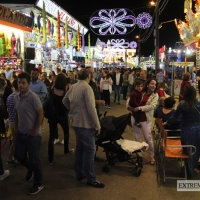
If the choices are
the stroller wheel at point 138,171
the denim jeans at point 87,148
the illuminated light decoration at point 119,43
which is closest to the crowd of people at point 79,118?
the denim jeans at point 87,148

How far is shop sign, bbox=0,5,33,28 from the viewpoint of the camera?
10.8 meters

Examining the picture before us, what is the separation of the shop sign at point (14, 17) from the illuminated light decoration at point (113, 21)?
1152 centimetres

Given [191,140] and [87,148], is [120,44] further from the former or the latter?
[87,148]

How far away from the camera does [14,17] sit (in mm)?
11750

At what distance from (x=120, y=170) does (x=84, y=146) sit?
122cm

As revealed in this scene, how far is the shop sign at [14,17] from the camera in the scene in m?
10.8

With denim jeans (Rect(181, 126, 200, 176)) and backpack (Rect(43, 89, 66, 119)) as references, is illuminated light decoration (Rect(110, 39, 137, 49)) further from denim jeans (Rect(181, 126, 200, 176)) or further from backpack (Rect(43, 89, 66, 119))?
denim jeans (Rect(181, 126, 200, 176))

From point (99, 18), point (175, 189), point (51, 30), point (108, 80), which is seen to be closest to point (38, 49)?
point (51, 30)

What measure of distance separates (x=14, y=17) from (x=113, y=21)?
13.8 m

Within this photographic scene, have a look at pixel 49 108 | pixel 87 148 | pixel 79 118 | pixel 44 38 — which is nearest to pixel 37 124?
pixel 79 118

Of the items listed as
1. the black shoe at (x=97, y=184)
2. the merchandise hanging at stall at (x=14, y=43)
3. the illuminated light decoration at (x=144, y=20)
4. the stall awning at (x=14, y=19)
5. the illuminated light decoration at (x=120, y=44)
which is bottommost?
the black shoe at (x=97, y=184)

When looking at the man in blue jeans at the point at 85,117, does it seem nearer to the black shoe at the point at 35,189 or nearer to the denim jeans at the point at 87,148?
the denim jeans at the point at 87,148

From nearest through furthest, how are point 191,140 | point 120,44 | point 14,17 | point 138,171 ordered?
point 191,140, point 138,171, point 14,17, point 120,44

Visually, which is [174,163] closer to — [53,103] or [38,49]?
[53,103]
